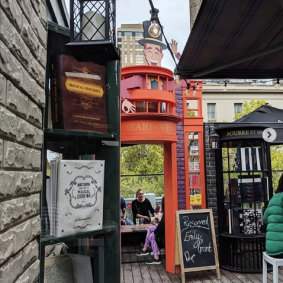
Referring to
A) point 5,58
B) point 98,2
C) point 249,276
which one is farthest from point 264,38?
point 249,276

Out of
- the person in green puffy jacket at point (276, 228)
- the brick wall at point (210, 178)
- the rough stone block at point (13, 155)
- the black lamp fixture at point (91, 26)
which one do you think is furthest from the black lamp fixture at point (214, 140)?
the rough stone block at point (13, 155)

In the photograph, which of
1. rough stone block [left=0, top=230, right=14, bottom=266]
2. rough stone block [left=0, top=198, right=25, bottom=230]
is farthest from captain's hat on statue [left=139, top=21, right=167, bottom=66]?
rough stone block [left=0, top=230, right=14, bottom=266]

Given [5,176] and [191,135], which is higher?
[191,135]

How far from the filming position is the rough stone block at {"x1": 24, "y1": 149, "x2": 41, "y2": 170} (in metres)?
1.23

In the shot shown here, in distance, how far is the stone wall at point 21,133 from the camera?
974 millimetres

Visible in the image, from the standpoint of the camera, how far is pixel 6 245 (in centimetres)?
98

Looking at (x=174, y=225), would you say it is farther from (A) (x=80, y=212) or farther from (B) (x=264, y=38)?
(A) (x=80, y=212)

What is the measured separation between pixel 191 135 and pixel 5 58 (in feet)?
16.4

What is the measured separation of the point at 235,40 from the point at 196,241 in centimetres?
332

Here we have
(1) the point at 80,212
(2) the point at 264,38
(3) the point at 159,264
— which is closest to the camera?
(1) the point at 80,212

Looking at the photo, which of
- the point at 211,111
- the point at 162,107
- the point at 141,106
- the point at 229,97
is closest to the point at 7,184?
the point at 141,106

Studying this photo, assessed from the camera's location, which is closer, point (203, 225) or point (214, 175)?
point (203, 225)

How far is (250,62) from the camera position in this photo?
3.21 m

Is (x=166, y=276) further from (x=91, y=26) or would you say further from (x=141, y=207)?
(x=91, y=26)
